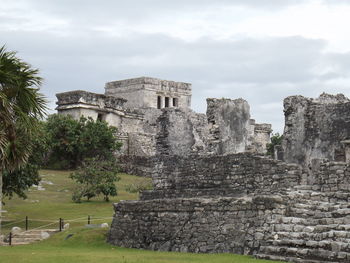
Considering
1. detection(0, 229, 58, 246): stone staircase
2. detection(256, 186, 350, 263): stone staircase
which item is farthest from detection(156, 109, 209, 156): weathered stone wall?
detection(256, 186, 350, 263): stone staircase

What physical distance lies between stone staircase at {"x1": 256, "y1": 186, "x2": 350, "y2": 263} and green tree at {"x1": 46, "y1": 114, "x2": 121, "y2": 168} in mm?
23927

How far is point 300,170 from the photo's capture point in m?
15.0

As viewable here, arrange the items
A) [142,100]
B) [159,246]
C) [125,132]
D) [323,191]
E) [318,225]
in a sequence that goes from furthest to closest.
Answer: [142,100] < [125,132] < [159,246] < [323,191] < [318,225]

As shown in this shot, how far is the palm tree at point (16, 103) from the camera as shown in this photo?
13680 millimetres

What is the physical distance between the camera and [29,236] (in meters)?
19.2

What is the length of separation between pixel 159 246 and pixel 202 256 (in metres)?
2.34

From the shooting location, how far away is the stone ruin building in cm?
1255

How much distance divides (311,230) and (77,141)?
26155 millimetres

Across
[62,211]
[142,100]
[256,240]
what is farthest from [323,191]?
[142,100]

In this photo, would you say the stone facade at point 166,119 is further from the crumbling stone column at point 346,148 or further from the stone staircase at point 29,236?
the stone staircase at point 29,236

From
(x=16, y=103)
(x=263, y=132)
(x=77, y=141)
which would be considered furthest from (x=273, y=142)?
(x=16, y=103)

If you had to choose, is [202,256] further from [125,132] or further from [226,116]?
[125,132]

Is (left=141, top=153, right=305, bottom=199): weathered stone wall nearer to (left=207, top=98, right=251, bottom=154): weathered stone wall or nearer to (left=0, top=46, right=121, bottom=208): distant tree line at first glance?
(left=207, top=98, right=251, bottom=154): weathered stone wall

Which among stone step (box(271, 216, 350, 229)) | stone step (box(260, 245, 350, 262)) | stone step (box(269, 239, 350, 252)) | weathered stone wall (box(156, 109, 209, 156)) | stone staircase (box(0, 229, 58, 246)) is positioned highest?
weathered stone wall (box(156, 109, 209, 156))
